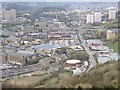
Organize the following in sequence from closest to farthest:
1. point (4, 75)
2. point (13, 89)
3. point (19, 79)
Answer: point (13, 89), point (19, 79), point (4, 75)

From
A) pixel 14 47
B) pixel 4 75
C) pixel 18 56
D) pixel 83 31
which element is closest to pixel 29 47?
pixel 14 47

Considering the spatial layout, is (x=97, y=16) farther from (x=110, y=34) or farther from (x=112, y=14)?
(x=110, y=34)

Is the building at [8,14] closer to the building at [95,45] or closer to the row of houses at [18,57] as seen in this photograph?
the building at [95,45]

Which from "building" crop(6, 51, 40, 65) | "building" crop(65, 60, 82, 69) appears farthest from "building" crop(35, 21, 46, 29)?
"building" crop(65, 60, 82, 69)

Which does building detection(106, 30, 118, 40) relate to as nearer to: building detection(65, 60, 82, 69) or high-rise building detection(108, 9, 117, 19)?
high-rise building detection(108, 9, 117, 19)

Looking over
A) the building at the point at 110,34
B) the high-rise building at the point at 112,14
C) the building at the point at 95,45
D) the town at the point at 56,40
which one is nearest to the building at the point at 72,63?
the town at the point at 56,40

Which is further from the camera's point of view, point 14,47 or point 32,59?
point 14,47

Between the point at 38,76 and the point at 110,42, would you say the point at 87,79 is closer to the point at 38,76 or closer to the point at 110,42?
the point at 38,76

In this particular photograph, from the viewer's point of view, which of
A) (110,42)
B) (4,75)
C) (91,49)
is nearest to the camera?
(4,75)
